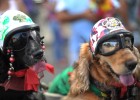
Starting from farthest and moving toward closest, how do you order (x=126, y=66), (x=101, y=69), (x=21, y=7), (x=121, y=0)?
(x=121, y=0) → (x=21, y=7) → (x=101, y=69) → (x=126, y=66)

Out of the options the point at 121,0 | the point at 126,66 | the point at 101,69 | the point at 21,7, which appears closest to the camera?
the point at 126,66

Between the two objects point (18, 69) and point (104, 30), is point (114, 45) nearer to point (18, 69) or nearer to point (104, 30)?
point (104, 30)

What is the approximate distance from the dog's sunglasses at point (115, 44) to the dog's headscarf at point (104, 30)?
38 millimetres

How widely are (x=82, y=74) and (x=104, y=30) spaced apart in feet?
1.28

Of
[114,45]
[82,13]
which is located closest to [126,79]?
[114,45]

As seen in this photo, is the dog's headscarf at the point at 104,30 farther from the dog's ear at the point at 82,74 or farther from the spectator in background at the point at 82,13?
the spectator in background at the point at 82,13

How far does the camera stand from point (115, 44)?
3975 millimetres

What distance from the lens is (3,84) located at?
4.14 meters

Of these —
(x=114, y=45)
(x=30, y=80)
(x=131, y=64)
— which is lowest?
(x=30, y=80)

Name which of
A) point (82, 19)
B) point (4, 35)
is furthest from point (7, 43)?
point (82, 19)

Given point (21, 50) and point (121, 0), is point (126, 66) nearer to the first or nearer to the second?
point (21, 50)

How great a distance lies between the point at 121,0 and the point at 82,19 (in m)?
0.53

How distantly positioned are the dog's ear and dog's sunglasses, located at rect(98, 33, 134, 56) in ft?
0.73

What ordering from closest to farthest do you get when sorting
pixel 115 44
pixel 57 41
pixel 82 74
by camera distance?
pixel 115 44 → pixel 82 74 → pixel 57 41
